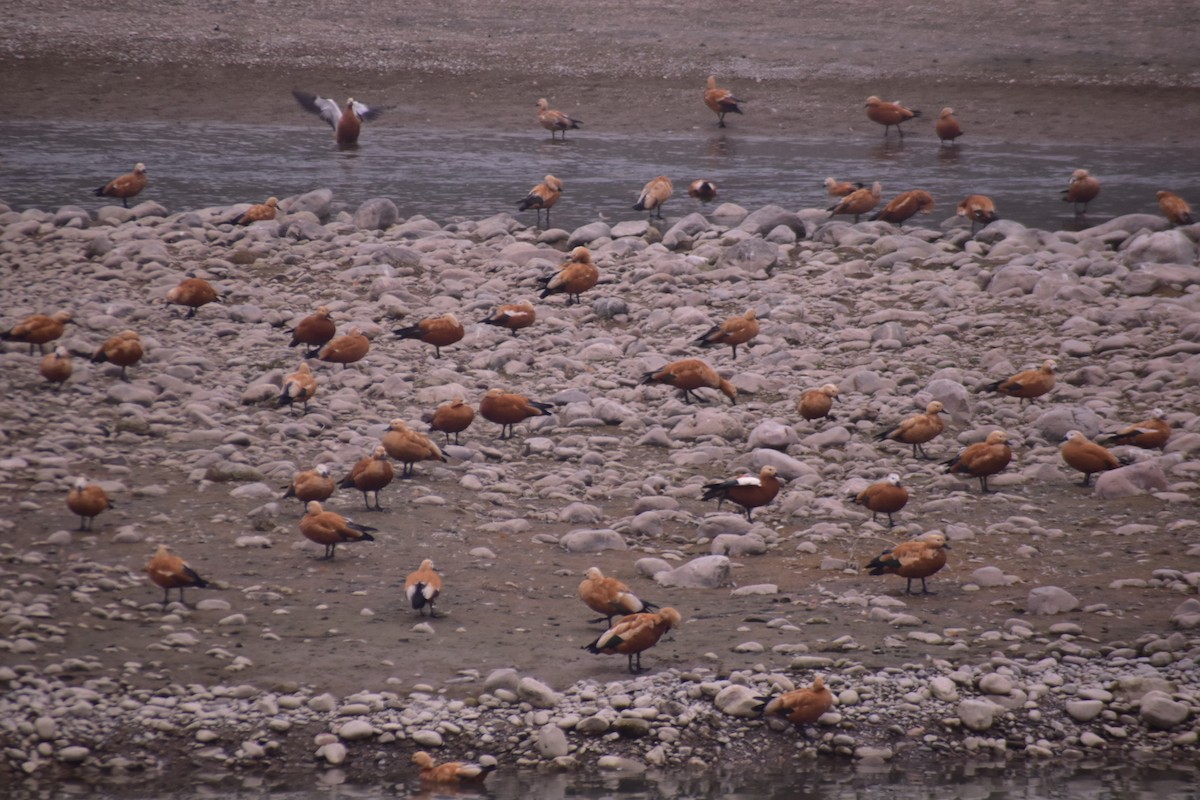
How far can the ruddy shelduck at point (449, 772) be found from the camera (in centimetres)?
682

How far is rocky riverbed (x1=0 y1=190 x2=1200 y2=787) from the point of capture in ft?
24.5

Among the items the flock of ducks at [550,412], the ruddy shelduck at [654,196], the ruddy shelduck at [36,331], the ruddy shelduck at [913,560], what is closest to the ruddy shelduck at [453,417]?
the flock of ducks at [550,412]

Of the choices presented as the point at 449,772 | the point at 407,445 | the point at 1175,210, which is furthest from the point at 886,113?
the point at 449,772

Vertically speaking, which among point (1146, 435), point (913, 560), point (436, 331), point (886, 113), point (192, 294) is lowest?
point (913, 560)

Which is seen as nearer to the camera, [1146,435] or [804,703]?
[804,703]

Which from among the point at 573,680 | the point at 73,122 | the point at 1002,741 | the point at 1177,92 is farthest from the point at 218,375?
the point at 1177,92

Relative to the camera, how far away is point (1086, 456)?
10.4 metres

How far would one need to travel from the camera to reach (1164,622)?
8398 millimetres

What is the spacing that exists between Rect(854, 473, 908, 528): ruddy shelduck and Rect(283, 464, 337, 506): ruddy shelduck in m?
3.98

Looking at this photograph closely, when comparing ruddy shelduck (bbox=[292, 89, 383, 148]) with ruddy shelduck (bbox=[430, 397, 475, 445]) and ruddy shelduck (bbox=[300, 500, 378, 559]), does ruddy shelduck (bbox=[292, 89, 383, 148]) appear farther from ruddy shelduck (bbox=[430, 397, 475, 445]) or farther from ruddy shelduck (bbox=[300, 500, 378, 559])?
ruddy shelduck (bbox=[300, 500, 378, 559])

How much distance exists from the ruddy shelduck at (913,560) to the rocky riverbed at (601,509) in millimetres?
228

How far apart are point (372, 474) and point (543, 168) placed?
495 inches

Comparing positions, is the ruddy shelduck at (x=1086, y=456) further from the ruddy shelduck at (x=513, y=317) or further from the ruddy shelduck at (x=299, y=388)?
the ruddy shelduck at (x=299, y=388)

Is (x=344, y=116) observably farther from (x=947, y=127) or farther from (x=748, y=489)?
(x=748, y=489)
